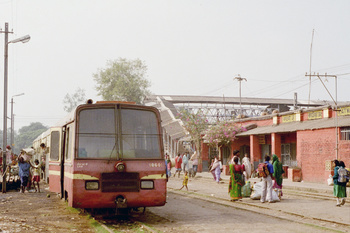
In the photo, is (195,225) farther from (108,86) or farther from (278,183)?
(108,86)

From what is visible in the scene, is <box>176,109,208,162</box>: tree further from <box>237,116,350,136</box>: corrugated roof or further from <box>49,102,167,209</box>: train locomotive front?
<box>49,102,167,209</box>: train locomotive front

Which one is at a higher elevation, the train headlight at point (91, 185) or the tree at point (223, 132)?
the tree at point (223, 132)

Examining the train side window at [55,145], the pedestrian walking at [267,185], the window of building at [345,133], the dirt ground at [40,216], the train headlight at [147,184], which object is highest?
the window of building at [345,133]

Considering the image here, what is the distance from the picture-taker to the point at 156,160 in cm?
1169

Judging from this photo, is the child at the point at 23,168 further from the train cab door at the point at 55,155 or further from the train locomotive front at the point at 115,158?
the train locomotive front at the point at 115,158

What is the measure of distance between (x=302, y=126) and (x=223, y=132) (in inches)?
370

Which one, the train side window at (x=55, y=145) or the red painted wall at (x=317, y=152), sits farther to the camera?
the red painted wall at (x=317, y=152)

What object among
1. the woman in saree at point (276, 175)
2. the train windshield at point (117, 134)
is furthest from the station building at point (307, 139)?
the train windshield at point (117, 134)

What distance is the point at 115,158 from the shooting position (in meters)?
11.4

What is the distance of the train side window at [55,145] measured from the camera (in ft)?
46.2

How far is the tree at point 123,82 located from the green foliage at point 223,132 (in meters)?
38.7

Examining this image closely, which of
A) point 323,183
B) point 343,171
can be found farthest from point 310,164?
point 343,171

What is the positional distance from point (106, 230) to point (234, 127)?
27865 mm

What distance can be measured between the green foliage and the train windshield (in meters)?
25.3
